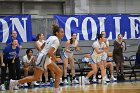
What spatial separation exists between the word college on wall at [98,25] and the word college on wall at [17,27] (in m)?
1.52

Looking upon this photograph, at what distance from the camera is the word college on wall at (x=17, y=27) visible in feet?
60.2

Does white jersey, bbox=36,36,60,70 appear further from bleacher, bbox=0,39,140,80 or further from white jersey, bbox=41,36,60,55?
bleacher, bbox=0,39,140,80

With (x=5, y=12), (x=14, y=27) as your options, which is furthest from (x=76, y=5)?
(x=14, y=27)

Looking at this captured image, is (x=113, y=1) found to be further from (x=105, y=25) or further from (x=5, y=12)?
(x=5, y=12)

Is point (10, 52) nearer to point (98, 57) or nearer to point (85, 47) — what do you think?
point (98, 57)

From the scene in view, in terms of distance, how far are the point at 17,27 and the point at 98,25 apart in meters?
4.01

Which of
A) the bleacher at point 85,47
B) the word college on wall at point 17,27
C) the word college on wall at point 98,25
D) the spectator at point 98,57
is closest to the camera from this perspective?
the spectator at point 98,57

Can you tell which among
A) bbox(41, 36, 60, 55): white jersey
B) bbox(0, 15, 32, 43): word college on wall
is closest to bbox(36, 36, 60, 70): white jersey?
bbox(41, 36, 60, 55): white jersey

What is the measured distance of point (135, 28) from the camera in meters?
20.5

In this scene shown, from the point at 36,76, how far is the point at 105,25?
9704 mm

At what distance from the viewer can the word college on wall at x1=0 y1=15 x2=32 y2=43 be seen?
60.2ft

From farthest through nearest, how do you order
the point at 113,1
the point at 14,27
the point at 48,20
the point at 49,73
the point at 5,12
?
the point at 113,1 < the point at 5,12 < the point at 48,20 < the point at 14,27 < the point at 49,73

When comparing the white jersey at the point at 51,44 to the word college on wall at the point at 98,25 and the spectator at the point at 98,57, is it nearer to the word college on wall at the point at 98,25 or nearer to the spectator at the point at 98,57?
the spectator at the point at 98,57

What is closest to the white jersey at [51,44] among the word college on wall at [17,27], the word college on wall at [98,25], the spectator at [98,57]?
the spectator at [98,57]
